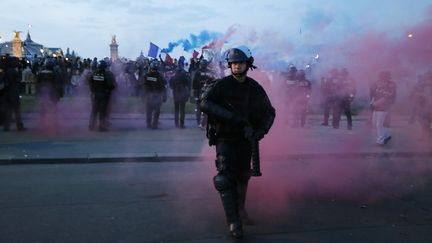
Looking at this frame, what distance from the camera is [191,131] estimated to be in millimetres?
13484

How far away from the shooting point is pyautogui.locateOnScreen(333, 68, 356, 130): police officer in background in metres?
10.4

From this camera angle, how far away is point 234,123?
192 inches

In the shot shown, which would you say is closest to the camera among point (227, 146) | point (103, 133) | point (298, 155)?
point (227, 146)

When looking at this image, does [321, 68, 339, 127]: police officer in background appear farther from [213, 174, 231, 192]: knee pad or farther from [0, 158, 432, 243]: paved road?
[213, 174, 231, 192]: knee pad

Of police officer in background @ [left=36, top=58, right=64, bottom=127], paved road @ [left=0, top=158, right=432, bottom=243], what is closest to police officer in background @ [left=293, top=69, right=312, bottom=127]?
paved road @ [left=0, top=158, right=432, bottom=243]

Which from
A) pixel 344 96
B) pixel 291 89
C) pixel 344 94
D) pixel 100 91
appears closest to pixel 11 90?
pixel 100 91

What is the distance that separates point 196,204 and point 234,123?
1.72 metres

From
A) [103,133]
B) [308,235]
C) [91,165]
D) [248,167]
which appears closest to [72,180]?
[91,165]

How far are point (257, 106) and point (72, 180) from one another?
3.71m

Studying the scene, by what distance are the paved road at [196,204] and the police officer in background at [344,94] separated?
214 cm

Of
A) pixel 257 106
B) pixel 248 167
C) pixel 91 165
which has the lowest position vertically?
pixel 91 165

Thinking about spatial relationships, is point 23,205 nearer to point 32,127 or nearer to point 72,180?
point 72,180

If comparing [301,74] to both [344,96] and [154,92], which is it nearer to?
[344,96]

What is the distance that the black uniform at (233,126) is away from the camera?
192 inches
